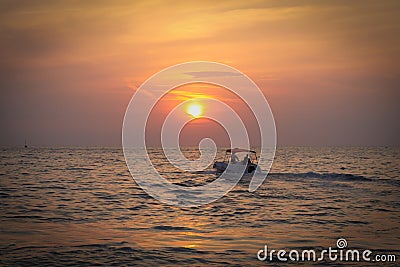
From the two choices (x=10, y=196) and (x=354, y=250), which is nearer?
(x=354, y=250)

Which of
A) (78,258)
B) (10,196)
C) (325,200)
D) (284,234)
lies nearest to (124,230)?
(78,258)

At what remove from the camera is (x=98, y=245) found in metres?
18.4

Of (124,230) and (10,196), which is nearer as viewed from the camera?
(124,230)

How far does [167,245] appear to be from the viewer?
18703mm

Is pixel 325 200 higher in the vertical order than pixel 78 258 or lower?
higher

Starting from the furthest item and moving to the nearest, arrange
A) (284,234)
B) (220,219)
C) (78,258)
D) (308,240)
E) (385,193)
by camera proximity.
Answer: (385,193)
(220,219)
(284,234)
(308,240)
(78,258)

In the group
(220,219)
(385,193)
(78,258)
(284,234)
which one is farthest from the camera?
(385,193)

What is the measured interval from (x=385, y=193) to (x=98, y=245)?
31104 mm

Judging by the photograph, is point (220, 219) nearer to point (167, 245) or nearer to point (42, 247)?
point (167, 245)

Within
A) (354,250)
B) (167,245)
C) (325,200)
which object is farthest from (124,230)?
(325,200)

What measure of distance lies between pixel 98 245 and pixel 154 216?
26.3 ft

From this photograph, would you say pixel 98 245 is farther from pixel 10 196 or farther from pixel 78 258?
pixel 10 196

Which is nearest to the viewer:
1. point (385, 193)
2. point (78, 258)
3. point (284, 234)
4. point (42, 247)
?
point (78, 258)

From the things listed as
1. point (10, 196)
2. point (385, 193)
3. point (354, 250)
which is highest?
point (385, 193)
